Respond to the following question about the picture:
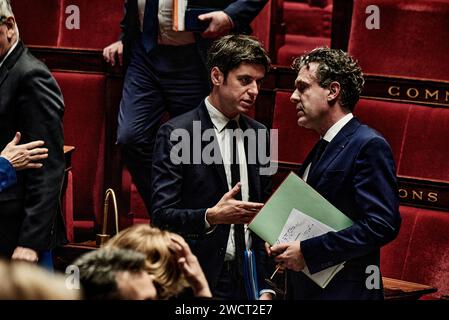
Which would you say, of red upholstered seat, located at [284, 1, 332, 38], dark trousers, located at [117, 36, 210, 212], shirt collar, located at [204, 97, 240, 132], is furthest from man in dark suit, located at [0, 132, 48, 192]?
red upholstered seat, located at [284, 1, 332, 38]

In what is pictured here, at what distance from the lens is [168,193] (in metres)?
1.87

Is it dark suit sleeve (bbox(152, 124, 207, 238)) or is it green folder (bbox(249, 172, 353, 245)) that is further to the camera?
dark suit sleeve (bbox(152, 124, 207, 238))

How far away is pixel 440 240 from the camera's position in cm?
231

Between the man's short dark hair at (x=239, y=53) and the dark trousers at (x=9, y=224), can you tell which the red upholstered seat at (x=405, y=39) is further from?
the dark trousers at (x=9, y=224)

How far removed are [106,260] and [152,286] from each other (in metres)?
0.07

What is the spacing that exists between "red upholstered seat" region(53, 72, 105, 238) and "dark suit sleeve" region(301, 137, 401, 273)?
1.01 meters

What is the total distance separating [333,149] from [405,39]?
0.74m

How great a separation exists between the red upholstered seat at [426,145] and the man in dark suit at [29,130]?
2.72 ft

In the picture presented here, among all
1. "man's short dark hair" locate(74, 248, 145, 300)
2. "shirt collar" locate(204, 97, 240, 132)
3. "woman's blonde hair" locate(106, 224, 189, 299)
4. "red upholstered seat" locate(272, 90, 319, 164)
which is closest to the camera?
"man's short dark hair" locate(74, 248, 145, 300)

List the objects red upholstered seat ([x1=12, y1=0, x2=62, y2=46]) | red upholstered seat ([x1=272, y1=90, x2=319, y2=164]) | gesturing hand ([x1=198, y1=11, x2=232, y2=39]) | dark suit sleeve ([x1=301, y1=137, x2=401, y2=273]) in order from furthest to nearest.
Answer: red upholstered seat ([x1=12, y1=0, x2=62, y2=46]) < red upholstered seat ([x1=272, y1=90, x2=319, y2=164]) < gesturing hand ([x1=198, y1=11, x2=232, y2=39]) < dark suit sleeve ([x1=301, y1=137, x2=401, y2=273])

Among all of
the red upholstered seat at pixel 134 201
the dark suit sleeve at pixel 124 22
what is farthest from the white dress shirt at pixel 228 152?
the red upholstered seat at pixel 134 201

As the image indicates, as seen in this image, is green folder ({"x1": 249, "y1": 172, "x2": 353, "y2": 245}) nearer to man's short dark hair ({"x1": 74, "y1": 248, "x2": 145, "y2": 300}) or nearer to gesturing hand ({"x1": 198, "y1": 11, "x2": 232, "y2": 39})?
man's short dark hair ({"x1": 74, "y1": 248, "x2": 145, "y2": 300})

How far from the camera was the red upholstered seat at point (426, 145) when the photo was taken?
235 cm

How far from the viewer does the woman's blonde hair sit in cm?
137
